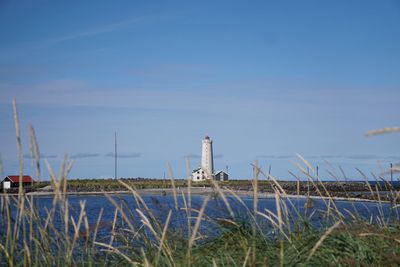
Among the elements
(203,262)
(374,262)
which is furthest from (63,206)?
(374,262)

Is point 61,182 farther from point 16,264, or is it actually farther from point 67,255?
point 16,264

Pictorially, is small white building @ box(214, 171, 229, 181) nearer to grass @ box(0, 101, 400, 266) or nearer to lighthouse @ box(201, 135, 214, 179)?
lighthouse @ box(201, 135, 214, 179)

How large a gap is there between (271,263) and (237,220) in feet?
3.50

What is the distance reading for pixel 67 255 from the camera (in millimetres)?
3797

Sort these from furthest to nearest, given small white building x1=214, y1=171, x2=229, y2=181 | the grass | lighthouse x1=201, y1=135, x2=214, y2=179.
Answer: small white building x1=214, y1=171, x2=229, y2=181 → lighthouse x1=201, y1=135, x2=214, y2=179 → the grass

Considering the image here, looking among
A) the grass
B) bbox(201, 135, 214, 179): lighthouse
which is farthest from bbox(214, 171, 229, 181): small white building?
the grass

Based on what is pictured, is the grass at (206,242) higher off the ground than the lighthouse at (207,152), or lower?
lower

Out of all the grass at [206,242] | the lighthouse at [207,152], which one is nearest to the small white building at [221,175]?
the lighthouse at [207,152]

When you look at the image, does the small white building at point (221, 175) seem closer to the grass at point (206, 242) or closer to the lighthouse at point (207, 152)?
the lighthouse at point (207, 152)

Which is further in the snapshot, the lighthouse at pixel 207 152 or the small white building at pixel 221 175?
the small white building at pixel 221 175

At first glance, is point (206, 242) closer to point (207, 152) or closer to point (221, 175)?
point (207, 152)

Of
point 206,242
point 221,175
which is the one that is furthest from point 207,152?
point 206,242

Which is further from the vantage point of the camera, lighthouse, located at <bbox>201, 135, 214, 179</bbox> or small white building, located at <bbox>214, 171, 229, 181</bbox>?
small white building, located at <bbox>214, 171, 229, 181</bbox>

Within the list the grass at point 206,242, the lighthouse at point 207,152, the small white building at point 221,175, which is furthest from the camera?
the small white building at point 221,175
